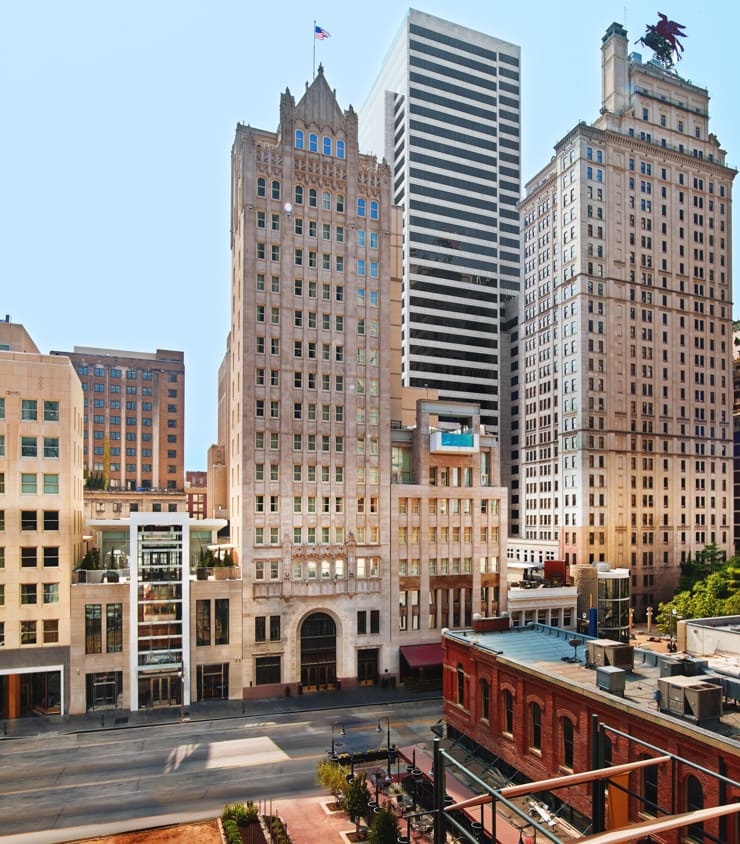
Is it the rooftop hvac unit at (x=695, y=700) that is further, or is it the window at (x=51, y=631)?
the window at (x=51, y=631)

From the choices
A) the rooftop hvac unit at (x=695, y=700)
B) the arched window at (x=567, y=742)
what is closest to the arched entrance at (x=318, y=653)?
the arched window at (x=567, y=742)

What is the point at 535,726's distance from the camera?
3688 centimetres

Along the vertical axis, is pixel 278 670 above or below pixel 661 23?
below

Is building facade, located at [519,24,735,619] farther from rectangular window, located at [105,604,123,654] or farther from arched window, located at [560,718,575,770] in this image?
arched window, located at [560,718,575,770]

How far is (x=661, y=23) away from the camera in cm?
12644

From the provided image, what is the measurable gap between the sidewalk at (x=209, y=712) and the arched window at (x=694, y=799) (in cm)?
3636

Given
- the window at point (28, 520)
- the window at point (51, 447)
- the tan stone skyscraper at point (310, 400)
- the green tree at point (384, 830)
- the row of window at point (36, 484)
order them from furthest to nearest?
the tan stone skyscraper at point (310, 400) < the window at point (51, 447) < the row of window at point (36, 484) < the window at point (28, 520) < the green tree at point (384, 830)

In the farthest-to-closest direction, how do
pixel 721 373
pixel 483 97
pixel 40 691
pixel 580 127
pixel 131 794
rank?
pixel 483 97 < pixel 721 373 < pixel 580 127 < pixel 40 691 < pixel 131 794

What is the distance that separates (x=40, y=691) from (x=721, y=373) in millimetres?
119208

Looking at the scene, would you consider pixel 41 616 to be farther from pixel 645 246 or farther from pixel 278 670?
pixel 645 246

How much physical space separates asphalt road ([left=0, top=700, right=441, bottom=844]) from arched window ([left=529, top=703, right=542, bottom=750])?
560 inches

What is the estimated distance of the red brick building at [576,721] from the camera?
2619 centimetres

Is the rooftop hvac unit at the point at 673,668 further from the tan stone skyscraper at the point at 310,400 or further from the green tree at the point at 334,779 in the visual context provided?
the tan stone skyscraper at the point at 310,400

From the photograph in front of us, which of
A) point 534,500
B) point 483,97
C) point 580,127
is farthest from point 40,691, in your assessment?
point 483,97
